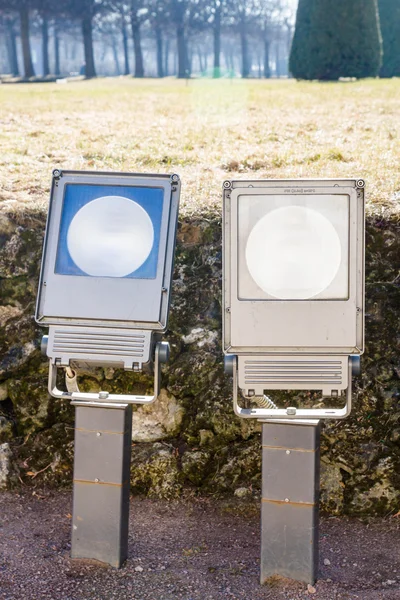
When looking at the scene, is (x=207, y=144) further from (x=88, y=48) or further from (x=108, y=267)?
(x=88, y=48)

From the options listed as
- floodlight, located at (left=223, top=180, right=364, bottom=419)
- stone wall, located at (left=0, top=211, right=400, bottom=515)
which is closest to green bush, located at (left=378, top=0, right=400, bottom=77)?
stone wall, located at (left=0, top=211, right=400, bottom=515)

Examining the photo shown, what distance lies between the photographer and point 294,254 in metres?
2.40

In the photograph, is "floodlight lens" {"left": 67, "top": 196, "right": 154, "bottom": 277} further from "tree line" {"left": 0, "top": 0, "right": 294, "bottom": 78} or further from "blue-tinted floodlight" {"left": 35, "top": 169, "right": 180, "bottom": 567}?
"tree line" {"left": 0, "top": 0, "right": 294, "bottom": 78}

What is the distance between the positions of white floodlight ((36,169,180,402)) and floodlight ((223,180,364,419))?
23 cm

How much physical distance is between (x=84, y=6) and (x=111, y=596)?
2996cm

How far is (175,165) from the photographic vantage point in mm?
4953

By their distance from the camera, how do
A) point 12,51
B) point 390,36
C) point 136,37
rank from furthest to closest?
point 12,51 → point 136,37 → point 390,36

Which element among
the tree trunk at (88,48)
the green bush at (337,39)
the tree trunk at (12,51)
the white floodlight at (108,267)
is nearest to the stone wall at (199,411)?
the white floodlight at (108,267)

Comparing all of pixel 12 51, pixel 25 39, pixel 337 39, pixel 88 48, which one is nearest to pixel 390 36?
pixel 337 39

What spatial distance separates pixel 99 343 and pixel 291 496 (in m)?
0.82

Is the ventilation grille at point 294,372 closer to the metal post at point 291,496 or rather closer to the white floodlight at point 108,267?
the metal post at point 291,496

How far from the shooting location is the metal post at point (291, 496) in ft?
8.08

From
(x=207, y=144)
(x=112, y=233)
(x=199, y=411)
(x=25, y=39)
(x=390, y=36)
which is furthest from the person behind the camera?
(x=25, y=39)

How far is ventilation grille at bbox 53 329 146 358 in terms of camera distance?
2.45 metres
